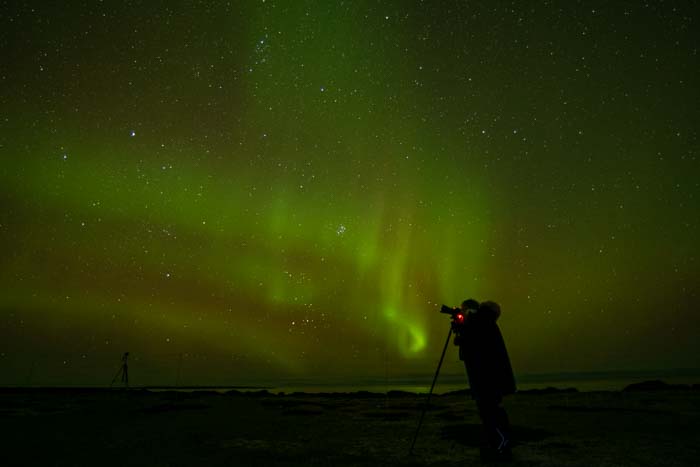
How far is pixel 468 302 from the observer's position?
7422 mm

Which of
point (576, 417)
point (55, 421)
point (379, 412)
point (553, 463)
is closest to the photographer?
point (553, 463)

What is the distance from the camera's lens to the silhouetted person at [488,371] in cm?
691

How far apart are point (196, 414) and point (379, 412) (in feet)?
19.9

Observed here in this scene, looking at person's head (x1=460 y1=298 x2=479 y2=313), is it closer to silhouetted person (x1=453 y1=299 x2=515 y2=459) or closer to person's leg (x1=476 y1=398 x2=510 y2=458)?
silhouetted person (x1=453 y1=299 x2=515 y2=459)

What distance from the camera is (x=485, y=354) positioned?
707 cm

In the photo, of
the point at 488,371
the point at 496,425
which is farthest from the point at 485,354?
the point at 496,425

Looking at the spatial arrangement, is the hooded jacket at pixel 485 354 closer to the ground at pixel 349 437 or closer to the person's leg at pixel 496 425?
the person's leg at pixel 496 425

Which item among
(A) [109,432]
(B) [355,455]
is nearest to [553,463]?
(B) [355,455]

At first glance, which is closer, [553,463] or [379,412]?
[553,463]

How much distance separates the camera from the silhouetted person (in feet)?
22.7

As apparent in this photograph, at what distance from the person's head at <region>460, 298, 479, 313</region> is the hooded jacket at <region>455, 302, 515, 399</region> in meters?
0.07

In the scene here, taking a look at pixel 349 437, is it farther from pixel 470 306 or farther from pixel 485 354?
pixel 470 306

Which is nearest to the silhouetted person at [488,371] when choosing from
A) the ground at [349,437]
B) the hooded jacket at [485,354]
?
the hooded jacket at [485,354]

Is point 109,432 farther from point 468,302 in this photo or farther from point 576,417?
point 576,417
